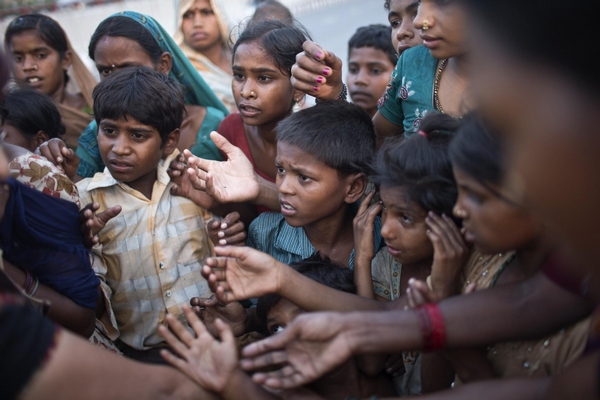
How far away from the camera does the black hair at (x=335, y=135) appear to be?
2797 millimetres

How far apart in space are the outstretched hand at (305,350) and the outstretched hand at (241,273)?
312 mm

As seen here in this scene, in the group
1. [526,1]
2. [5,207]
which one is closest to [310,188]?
[5,207]

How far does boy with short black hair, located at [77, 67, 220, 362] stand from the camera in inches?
116

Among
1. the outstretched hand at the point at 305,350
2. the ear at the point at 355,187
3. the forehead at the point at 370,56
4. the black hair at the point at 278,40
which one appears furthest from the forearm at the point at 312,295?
the forehead at the point at 370,56

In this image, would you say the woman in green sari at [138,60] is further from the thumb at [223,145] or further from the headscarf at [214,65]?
the headscarf at [214,65]

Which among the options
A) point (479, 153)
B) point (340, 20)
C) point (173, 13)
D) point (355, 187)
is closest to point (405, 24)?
point (355, 187)

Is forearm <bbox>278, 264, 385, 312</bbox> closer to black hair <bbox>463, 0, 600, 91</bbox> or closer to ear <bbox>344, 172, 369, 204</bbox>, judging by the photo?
ear <bbox>344, 172, 369, 204</bbox>

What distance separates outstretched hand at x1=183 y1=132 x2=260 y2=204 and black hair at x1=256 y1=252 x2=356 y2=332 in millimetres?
594

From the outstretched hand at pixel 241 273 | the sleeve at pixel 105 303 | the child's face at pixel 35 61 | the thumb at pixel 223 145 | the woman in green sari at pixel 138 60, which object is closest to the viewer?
the outstretched hand at pixel 241 273

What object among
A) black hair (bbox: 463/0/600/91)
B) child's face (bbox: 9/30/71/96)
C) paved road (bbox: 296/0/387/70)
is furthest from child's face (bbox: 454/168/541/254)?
paved road (bbox: 296/0/387/70)

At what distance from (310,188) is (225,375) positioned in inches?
45.6

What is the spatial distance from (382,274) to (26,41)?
3245 millimetres

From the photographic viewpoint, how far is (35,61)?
13.9 feet

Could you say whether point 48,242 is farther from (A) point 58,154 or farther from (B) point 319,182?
(B) point 319,182
